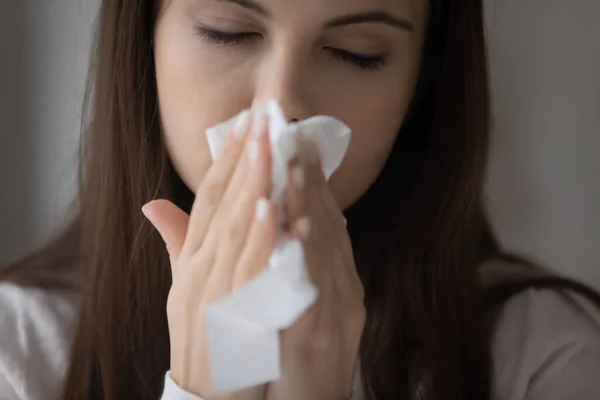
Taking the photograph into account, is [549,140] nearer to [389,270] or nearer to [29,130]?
[389,270]

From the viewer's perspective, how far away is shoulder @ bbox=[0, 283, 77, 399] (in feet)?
2.66

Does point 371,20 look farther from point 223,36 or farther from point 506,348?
point 506,348

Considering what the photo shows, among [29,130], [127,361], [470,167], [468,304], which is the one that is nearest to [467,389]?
[468,304]

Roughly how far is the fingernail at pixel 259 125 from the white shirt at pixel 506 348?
41cm

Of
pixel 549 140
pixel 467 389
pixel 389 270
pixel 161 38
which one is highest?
pixel 161 38

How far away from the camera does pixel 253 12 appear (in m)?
0.67

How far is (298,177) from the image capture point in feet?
1.89

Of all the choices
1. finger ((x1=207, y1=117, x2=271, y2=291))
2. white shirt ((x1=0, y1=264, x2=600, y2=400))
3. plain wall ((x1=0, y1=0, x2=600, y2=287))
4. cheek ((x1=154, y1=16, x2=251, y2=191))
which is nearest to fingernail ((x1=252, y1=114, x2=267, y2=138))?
finger ((x1=207, y1=117, x2=271, y2=291))

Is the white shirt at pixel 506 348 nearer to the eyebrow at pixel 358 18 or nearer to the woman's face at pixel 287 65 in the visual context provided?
the woman's face at pixel 287 65

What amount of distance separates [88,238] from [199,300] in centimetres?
33

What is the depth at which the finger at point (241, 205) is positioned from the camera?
0.57 meters

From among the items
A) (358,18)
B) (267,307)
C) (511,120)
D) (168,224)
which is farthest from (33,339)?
(511,120)

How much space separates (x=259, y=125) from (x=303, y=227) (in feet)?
0.29

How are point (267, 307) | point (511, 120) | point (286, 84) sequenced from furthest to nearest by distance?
point (511, 120)
point (286, 84)
point (267, 307)
